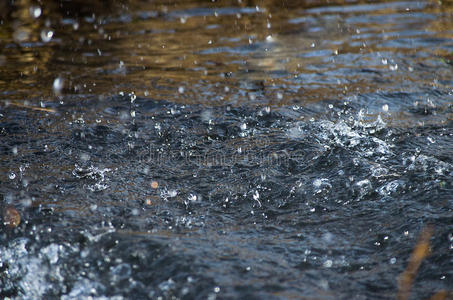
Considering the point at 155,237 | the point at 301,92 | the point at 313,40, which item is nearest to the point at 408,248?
the point at 155,237

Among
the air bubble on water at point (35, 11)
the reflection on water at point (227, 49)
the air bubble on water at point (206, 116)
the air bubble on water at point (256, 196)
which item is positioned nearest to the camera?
the air bubble on water at point (256, 196)

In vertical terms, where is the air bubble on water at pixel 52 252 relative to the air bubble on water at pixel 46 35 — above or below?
below

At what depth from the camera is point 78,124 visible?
17.0 feet

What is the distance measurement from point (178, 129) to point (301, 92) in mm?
1736

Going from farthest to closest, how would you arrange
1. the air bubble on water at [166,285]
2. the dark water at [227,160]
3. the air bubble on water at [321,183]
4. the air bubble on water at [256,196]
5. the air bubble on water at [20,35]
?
1. the air bubble on water at [20,35]
2. the air bubble on water at [321,183]
3. the air bubble on water at [256,196]
4. the dark water at [227,160]
5. the air bubble on water at [166,285]

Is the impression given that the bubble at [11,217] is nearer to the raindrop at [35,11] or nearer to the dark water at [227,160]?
the dark water at [227,160]

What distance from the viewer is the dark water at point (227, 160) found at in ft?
9.57

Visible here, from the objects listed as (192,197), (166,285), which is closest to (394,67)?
(192,197)

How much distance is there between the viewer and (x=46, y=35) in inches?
340

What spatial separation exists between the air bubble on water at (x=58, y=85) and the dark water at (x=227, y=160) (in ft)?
0.08

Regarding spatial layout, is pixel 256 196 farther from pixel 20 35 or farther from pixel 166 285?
pixel 20 35

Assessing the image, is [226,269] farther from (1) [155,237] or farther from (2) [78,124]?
(2) [78,124]

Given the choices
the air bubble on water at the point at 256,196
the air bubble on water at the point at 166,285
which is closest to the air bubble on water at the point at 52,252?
the air bubble on water at the point at 166,285

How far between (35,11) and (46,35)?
1.83m
